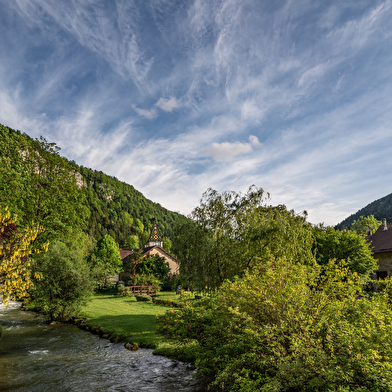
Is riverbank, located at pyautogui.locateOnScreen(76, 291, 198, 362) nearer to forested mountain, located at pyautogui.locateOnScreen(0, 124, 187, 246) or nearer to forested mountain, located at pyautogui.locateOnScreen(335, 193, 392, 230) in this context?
forested mountain, located at pyautogui.locateOnScreen(0, 124, 187, 246)

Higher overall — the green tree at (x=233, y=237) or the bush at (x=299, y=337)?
the green tree at (x=233, y=237)

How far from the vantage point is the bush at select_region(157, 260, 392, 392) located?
4.77 m

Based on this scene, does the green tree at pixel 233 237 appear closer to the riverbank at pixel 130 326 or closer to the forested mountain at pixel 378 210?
the riverbank at pixel 130 326

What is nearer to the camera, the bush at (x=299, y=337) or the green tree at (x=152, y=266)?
the bush at (x=299, y=337)

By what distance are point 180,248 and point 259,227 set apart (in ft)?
14.6

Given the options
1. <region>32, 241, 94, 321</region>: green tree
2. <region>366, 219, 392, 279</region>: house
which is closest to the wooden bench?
<region>32, 241, 94, 321</region>: green tree

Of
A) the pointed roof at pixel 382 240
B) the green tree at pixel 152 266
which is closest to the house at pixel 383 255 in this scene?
the pointed roof at pixel 382 240

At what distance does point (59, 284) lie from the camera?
1750 cm

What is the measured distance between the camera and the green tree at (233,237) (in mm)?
13781

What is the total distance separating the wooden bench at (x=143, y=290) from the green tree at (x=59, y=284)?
14.6 metres

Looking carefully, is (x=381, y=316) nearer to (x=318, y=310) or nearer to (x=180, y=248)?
(x=318, y=310)

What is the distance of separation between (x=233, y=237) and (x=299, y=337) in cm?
879

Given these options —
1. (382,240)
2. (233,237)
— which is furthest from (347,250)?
(233,237)

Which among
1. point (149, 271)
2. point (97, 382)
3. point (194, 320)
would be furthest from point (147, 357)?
point (149, 271)
